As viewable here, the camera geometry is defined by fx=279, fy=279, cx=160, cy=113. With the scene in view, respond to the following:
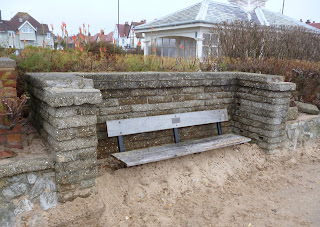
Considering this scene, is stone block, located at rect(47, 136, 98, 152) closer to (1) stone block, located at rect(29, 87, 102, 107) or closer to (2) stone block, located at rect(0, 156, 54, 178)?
(2) stone block, located at rect(0, 156, 54, 178)

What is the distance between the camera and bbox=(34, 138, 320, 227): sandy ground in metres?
3.02

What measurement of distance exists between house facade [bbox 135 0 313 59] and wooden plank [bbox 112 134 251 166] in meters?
7.78

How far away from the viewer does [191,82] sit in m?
4.21

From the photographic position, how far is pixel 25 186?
8.62ft

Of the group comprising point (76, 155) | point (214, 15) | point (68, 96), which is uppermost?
point (214, 15)

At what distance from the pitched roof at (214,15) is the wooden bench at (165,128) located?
9240mm

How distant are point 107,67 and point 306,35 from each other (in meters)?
6.33

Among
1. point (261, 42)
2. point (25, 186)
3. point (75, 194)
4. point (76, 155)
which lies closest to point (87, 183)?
point (75, 194)

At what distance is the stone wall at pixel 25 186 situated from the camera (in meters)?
2.53

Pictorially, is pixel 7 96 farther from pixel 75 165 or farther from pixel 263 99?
pixel 263 99

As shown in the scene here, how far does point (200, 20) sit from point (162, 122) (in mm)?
9731

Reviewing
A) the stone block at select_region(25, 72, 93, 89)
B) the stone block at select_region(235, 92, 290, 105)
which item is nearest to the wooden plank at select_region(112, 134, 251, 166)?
the stone block at select_region(235, 92, 290, 105)

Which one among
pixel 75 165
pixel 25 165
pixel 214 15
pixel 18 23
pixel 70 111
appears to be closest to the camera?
pixel 25 165

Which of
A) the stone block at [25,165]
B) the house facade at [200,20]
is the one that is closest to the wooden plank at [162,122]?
the stone block at [25,165]
